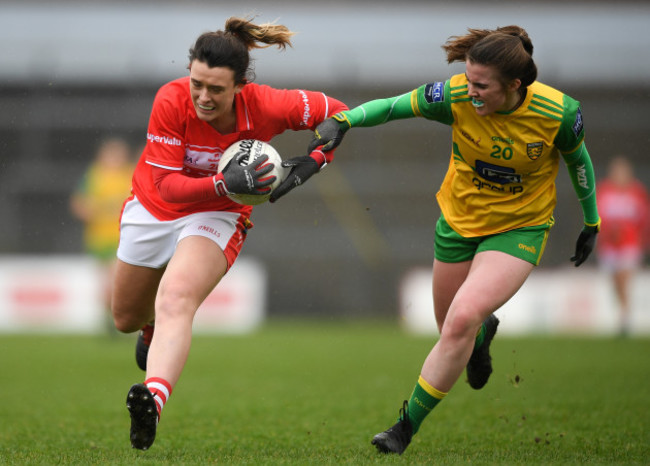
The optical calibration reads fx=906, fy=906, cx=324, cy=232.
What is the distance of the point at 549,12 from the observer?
2097 cm

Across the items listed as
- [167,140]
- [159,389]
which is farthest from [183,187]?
[159,389]

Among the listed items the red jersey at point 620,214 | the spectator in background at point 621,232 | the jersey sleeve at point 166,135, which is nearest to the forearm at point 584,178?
the jersey sleeve at point 166,135

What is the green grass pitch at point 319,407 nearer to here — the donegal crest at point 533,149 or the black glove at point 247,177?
the black glove at point 247,177

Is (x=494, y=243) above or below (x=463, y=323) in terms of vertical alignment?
above

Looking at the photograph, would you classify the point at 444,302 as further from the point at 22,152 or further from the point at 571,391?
the point at 22,152

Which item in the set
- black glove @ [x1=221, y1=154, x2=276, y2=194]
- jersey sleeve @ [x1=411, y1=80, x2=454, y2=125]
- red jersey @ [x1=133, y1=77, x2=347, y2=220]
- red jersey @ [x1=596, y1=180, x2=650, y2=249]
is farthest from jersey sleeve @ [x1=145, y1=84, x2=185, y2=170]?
red jersey @ [x1=596, y1=180, x2=650, y2=249]

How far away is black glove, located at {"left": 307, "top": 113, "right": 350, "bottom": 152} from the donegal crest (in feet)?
3.10

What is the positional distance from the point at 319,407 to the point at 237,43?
2.98 m

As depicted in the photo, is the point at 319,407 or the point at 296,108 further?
the point at 319,407

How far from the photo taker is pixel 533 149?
4.62 metres

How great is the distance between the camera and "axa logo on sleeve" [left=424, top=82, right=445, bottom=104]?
471 centimetres

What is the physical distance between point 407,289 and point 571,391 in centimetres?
769

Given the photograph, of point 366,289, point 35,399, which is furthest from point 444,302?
point 366,289

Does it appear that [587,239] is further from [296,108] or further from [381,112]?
[296,108]
